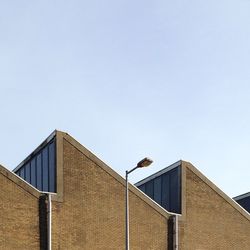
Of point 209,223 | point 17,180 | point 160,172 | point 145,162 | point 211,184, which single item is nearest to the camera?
point 145,162

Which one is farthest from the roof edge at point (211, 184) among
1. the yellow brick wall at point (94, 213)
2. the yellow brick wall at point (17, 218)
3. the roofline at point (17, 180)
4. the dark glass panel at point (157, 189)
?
the yellow brick wall at point (17, 218)

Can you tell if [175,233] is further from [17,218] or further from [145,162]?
[17,218]

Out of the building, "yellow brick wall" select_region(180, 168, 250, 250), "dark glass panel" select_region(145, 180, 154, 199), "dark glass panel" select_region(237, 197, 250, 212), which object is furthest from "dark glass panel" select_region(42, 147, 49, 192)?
"dark glass panel" select_region(237, 197, 250, 212)

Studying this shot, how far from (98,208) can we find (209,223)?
788cm

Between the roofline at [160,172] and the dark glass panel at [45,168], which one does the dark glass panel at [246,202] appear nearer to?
the roofline at [160,172]

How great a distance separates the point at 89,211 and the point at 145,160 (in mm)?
6521

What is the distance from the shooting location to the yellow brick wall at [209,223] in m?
30.7

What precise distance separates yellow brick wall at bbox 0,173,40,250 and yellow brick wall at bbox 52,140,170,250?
40.6 inches

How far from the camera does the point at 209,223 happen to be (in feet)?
104

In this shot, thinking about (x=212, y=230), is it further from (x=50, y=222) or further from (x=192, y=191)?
(x=50, y=222)

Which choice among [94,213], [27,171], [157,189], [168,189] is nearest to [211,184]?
[168,189]

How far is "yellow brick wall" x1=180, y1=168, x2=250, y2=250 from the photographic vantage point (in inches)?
1209

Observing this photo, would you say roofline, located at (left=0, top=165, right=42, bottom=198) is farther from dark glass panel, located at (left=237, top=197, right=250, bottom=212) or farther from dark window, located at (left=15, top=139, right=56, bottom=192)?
dark glass panel, located at (left=237, top=197, right=250, bottom=212)

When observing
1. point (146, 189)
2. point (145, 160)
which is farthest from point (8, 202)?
point (146, 189)
